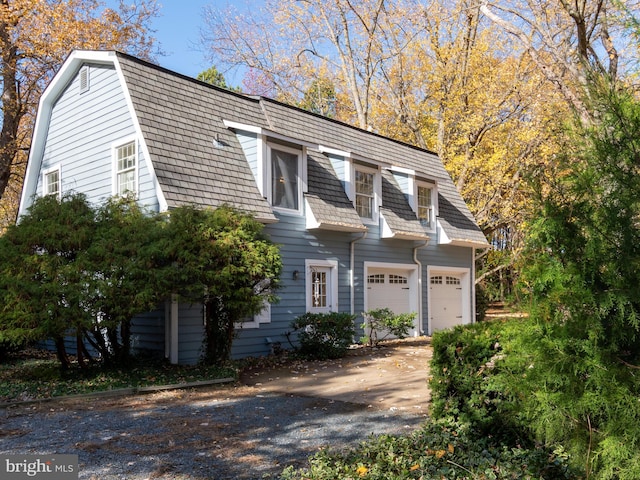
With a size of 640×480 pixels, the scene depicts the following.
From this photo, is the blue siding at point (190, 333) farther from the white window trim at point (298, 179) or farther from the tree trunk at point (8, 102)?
the tree trunk at point (8, 102)

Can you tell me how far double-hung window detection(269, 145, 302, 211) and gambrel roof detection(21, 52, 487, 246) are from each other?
0.36 metres

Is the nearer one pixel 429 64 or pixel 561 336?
pixel 561 336

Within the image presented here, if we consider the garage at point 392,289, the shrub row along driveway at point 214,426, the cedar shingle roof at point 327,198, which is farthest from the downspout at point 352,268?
the shrub row along driveway at point 214,426

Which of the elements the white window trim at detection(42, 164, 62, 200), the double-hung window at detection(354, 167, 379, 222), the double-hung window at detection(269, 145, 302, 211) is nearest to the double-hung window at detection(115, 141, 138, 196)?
the white window trim at detection(42, 164, 62, 200)

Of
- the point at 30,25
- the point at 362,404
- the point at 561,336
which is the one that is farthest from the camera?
the point at 30,25

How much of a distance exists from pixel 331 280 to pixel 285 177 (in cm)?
287

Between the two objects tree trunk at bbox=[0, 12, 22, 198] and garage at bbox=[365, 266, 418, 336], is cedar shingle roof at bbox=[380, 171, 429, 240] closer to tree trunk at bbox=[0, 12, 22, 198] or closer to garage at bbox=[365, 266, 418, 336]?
garage at bbox=[365, 266, 418, 336]

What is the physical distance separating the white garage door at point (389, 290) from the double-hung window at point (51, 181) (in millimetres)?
8518

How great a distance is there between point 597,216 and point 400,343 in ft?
39.0

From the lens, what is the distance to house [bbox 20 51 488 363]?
11.7 m

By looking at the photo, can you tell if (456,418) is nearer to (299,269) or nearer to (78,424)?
(78,424)

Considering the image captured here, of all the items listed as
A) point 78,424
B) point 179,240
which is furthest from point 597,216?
point 179,240

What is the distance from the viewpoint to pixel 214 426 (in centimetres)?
650

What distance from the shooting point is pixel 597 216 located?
3.64 meters
